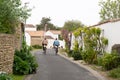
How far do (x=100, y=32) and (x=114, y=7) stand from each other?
2706 cm

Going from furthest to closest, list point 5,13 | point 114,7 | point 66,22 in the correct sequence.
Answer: point 66,22 < point 114,7 < point 5,13

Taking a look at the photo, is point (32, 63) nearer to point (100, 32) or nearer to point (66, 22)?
point (100, 32)

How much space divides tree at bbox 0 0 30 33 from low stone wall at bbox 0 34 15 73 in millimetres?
604

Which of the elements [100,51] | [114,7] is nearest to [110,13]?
[114,7]

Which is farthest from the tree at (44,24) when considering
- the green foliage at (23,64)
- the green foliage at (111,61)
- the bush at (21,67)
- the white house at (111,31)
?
the bush at (21,67)

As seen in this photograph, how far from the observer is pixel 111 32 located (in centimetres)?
2433

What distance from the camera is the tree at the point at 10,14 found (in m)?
17.4

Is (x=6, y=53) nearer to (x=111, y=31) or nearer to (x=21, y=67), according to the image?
(x=21, y=67)

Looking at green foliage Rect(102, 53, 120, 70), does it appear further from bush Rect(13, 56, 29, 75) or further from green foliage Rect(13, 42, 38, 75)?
bush Rect(13, 56, 29, 75)

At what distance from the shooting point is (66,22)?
101 meters

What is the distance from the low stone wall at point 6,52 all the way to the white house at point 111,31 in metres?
7.32

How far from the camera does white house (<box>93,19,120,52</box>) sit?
2322 centimetres

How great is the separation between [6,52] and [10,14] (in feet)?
5.94

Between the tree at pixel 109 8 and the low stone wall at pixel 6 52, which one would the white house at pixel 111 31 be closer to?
the low stone wall at pixel 6 52
